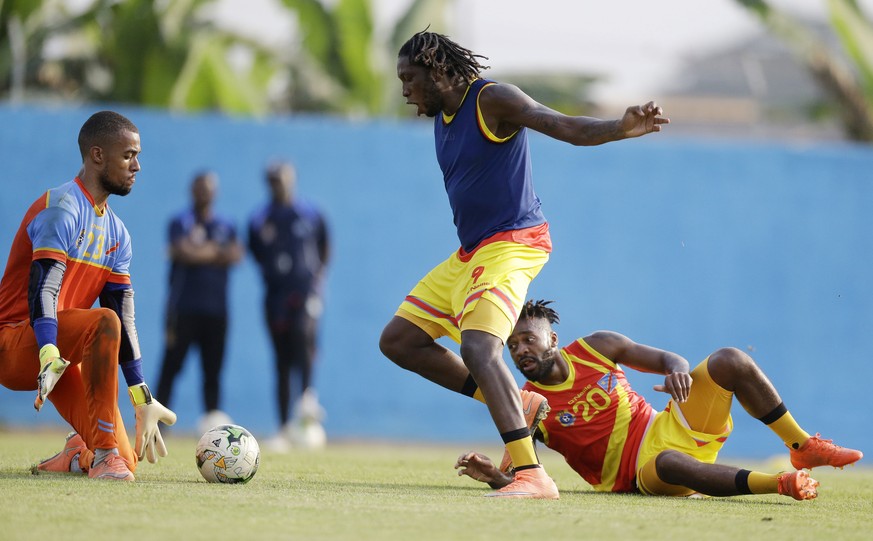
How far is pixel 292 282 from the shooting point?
11852 mm

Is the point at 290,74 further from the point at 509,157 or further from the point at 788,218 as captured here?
the point at 509,157

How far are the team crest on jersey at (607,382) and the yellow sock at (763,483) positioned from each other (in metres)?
1.01

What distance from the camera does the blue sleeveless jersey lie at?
20.2ft

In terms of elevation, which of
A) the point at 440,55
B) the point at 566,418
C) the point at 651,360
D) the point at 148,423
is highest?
the point at 440,55

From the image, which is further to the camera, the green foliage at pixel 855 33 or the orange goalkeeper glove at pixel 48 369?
the green foliage at pixel 855 33

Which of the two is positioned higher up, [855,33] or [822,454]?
[855,33]

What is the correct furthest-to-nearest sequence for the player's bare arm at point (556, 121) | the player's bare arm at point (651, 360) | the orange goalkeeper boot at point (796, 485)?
the player's bare arm at point (651, 360) < the orange goalkeeper boot at point (796, 485) < the player's bare arm at point (556, 121)

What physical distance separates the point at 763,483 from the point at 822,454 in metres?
0.71

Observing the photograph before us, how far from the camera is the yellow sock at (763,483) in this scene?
582 cm

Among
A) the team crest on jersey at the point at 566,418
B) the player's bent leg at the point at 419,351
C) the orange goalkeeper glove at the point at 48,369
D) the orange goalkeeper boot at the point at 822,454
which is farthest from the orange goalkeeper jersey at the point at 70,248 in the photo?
the orange goalkeeper boot at the point at 822,454

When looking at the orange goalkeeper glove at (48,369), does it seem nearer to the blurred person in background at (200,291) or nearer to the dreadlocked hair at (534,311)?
the dreadlocked hair at (534,311)

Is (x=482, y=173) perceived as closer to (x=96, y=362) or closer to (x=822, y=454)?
(x=96, y=362)

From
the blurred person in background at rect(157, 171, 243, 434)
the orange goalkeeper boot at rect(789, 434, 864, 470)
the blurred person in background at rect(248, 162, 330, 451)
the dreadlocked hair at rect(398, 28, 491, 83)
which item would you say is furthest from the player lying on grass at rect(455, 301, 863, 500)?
the blurred person in background at rect(157, 171, 243, 434)

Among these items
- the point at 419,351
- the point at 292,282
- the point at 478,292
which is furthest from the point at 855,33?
the point at 478,292
